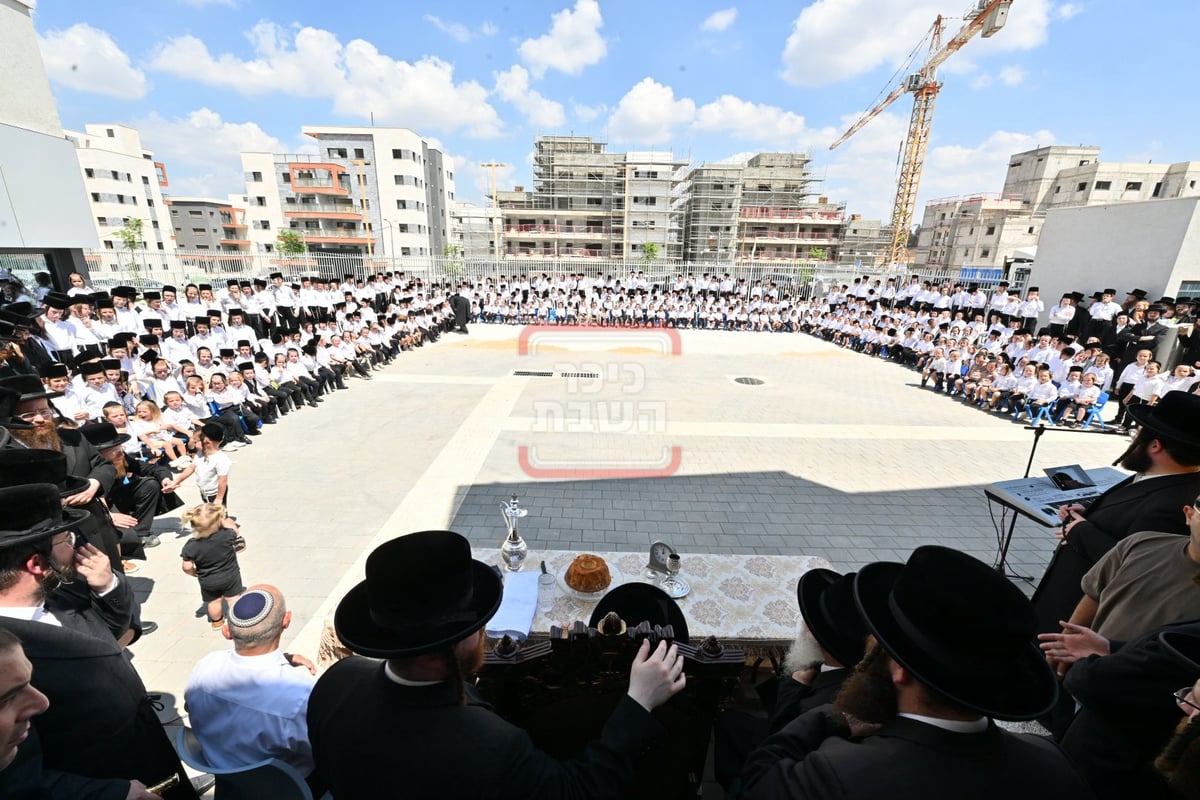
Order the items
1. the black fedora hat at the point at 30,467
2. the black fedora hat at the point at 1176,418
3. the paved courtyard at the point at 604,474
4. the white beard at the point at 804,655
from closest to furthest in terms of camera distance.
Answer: the white beard at the point at 804,655, the black fedora hat at the point at 30,467, the black fedora hat at the point at 1176,418, the paved courtyard at the point at 604,474

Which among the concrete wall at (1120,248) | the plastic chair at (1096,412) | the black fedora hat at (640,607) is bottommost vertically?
the plastic chair at (1096,412)

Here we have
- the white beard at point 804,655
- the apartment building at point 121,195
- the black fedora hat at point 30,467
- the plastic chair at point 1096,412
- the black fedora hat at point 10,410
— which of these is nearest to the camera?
the white beard at point 804,655

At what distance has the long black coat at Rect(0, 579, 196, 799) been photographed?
5.77 ft

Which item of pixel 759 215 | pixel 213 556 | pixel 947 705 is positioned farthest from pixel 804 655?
pixel 759 215

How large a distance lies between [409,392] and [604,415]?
186 inches

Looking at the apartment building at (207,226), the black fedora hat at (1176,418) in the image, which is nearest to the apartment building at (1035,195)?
the black fedora hat at (1176,418)

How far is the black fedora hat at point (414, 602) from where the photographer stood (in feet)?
5.01

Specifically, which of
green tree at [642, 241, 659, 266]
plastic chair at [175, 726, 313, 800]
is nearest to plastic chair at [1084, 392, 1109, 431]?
plastic chair at [175, 726, 313, 800]

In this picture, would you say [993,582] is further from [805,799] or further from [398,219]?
[398,219]

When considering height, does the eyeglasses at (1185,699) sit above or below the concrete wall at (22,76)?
below

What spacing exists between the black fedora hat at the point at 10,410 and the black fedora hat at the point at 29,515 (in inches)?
91.9

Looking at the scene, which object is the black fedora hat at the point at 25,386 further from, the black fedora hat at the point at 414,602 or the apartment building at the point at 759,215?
the apartment building at the point at 759,215

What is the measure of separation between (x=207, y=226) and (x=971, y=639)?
83210 millimetres

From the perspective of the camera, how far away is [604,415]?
10.2m
